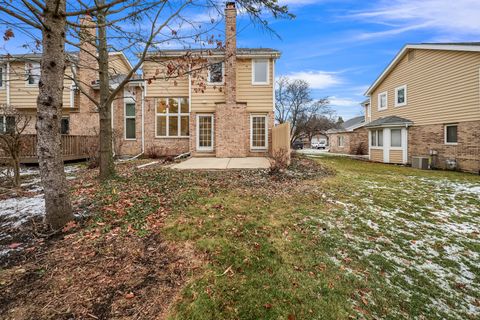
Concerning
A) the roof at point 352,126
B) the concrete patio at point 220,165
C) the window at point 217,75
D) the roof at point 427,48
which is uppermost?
the roof at point 427,48

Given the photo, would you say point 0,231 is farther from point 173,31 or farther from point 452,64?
point 452,64

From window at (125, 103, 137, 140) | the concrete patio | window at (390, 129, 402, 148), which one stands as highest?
window at (125, 103, 137, 140)

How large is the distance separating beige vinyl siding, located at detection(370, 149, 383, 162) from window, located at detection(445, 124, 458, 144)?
168 inches

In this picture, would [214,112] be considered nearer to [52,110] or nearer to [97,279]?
[52,110]

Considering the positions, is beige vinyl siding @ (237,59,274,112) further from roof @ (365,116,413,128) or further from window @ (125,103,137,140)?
roof @ (365,116,413,128)

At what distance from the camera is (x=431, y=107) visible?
13.9 metres

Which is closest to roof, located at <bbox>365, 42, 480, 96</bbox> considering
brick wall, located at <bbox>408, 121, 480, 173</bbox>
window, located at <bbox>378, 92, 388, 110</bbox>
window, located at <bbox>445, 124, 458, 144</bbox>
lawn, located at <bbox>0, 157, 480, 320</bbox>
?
window, located at <bbox>378, 92, 388, 110</bbox>

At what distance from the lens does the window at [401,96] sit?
629 inches

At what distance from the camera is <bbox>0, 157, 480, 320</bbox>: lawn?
2293mm

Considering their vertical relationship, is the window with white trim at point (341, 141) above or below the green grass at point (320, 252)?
above

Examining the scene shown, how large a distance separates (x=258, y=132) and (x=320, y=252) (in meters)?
10.2

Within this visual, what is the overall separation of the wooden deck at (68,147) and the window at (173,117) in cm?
371

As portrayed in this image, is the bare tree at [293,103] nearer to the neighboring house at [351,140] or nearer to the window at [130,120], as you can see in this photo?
the neighboring house at [351,140]

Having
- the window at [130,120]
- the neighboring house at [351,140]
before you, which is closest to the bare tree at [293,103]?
the neighboring house at [351,140]
